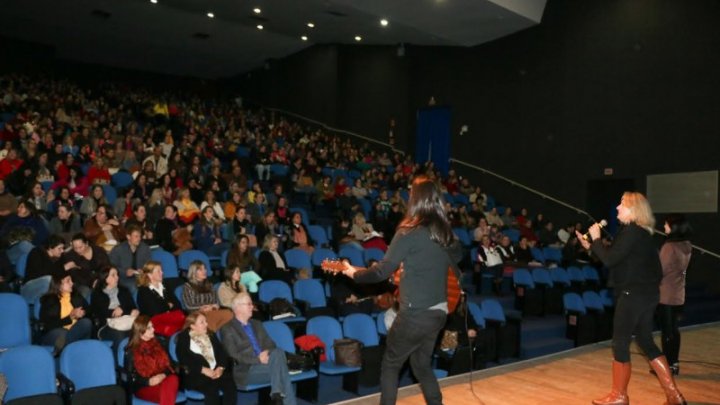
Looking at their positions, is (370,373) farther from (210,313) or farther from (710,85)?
(710,85)

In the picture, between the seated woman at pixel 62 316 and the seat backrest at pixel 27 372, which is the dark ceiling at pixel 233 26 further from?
the seat backrest at pixel 27 372

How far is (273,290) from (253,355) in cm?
176

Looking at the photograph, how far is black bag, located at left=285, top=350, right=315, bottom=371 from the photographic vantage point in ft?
15.6

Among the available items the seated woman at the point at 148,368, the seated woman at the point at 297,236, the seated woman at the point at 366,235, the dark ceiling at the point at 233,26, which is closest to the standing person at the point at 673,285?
the seated woman at the point at 148,368

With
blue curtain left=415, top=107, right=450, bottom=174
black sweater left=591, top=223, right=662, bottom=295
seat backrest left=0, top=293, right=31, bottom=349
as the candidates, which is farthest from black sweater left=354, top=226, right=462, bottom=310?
blue curtain left=415, top=107, right=450, bottom=174

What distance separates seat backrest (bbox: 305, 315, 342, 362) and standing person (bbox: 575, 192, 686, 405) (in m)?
2.41

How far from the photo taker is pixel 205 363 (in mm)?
4445

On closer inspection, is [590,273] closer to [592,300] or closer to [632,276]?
[592,300]

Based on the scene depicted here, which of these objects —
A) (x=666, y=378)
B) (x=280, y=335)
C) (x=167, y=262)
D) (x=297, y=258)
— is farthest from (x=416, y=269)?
(x=297, y=258)

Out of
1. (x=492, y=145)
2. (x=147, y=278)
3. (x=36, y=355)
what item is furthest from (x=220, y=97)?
(x=36, y=355)

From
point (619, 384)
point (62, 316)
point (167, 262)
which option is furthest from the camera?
point (167, 262)

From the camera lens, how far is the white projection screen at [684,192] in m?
10.0

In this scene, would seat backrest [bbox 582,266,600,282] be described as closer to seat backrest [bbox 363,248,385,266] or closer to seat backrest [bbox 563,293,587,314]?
seat backrest [bbox 563,293,587,314]

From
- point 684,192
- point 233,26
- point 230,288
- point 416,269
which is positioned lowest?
point 230,288
